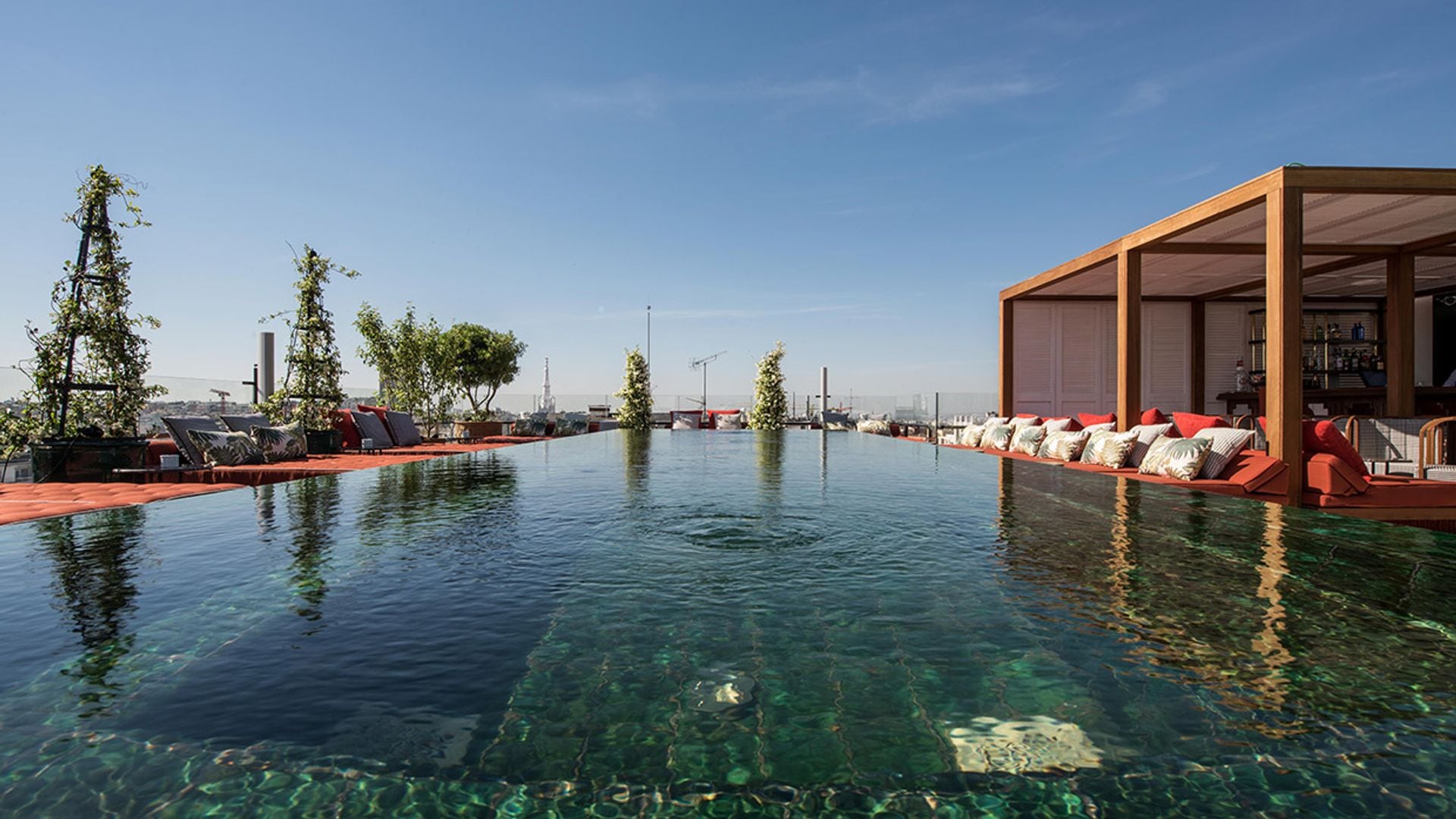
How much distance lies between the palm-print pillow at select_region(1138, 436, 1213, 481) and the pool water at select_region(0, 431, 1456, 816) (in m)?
1.94

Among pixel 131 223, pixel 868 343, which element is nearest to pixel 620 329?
pixel 868 343

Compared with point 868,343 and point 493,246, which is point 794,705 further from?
point 868,343

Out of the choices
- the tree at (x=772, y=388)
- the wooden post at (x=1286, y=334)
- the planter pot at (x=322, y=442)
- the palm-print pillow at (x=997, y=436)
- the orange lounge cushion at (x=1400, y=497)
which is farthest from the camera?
the tree at (x=772, y=388)

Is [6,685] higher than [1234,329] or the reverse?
the reverse

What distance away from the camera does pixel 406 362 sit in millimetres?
16875

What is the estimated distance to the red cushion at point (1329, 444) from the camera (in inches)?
225

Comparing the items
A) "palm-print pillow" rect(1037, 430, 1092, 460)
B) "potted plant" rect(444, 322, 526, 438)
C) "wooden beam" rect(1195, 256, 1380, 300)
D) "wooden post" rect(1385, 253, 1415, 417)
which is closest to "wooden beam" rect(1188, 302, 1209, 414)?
"wooden beam" rect(1195, 256, 1380, 300)

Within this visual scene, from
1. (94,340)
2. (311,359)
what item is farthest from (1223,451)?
(311,359)

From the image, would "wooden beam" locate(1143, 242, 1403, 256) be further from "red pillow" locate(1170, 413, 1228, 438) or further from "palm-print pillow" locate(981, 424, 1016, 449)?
"palm-print pillow" locate(981, 424, 1016, 449)

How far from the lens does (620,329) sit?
31844 millimetres

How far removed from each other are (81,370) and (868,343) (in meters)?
25.5

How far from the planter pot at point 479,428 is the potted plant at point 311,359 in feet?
13.1

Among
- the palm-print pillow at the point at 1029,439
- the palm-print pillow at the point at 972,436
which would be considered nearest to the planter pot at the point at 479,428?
the palm-print pillow at the point at 972,436

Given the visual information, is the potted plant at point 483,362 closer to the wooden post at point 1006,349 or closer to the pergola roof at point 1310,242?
the wooden post at point 1006,349
